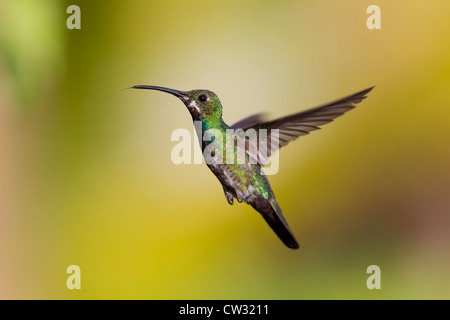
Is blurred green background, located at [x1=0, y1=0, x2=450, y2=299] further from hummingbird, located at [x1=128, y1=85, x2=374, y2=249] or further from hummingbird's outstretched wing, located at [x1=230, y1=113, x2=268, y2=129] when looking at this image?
hummingbird, located at [x1=128, y1=85, x2=374, y2=249]

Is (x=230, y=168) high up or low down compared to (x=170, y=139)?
down

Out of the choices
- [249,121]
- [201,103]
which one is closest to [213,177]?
[249,121]

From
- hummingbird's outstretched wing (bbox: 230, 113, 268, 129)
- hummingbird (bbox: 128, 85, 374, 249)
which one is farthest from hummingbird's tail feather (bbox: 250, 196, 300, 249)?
hummingbird's outstretched wing (bbox: 230, 113, 268, 129)

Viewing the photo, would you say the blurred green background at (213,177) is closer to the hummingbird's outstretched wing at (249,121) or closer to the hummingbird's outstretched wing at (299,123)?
the hummingbird's outstretched wing at (249,121)

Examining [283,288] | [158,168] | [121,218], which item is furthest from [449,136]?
[121,218]

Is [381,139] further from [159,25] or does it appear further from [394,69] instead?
[159,25]

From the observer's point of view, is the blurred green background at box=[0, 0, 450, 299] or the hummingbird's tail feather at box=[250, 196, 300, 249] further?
the blurred green background at box=[0, 0, 450, 299]

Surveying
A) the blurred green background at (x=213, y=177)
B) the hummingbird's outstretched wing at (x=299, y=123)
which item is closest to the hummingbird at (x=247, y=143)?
the hummingbird's outstretched wing at (x=299, y=123)
